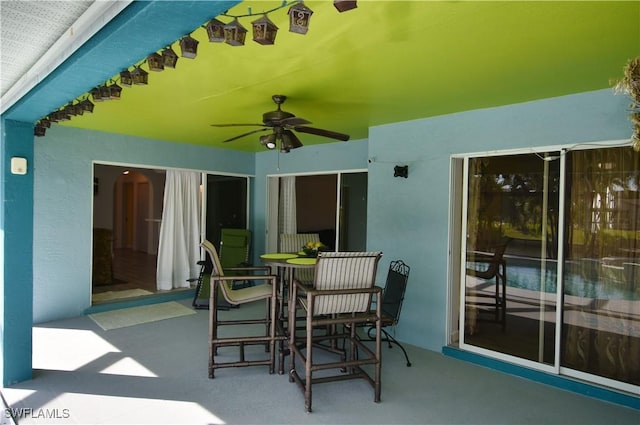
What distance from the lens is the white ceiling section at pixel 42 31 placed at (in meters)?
1.69

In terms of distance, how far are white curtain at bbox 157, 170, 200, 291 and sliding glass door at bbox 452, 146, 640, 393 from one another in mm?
4231

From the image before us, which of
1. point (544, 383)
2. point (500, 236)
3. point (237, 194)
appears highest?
point (237, 194)

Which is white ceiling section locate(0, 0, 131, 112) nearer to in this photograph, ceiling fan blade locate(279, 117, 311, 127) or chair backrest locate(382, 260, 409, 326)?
ceiling fan blade locate(279, 117, 311, 127)

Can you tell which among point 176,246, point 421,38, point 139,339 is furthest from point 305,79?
point 176,246

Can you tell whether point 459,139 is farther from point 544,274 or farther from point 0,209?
point 0,209

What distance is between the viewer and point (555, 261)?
3285mm

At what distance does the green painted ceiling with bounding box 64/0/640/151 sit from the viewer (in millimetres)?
1895

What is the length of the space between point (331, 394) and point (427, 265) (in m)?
1.71

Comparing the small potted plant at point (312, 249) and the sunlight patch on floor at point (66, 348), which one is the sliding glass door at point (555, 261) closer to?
the small potted plant at point (312, 249)

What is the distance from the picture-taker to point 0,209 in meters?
2.92

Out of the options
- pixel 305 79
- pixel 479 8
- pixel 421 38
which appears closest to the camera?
pixel 479 8

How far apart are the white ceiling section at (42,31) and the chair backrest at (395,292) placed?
2.95 m

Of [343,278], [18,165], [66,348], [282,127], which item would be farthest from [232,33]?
[66,348]

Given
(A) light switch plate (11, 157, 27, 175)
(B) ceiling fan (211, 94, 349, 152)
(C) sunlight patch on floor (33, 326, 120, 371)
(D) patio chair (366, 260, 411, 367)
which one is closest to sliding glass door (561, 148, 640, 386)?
(D) patio chair (366, 260, 411, 367)
